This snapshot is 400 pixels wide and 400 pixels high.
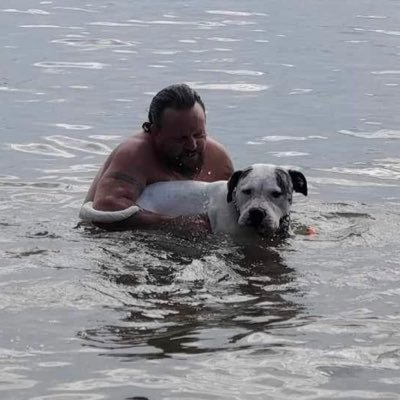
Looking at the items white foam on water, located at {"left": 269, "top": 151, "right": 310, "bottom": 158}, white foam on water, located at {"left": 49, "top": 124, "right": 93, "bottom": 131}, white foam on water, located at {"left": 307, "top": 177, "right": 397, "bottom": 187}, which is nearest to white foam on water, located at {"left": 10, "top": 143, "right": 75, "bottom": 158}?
white foam on water, located at {"left": 49, "top": 124, "right": 93, "bottom": 131}

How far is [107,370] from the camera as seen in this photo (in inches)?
228

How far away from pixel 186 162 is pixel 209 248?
0.95 meters

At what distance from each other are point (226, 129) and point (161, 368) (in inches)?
332

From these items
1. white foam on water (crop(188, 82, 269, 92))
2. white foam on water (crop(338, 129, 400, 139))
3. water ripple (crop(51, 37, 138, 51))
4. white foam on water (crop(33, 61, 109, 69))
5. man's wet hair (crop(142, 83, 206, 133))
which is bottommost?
white foam on water (crop(338, 129, 400, 139))

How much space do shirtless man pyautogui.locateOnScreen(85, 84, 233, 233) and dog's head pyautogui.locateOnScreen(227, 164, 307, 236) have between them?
500mm

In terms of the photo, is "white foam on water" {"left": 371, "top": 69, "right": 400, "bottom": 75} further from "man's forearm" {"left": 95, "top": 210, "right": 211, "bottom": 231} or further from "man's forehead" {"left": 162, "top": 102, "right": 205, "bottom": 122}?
"man's forearm" {"left": 95, "top": 210, "right": 211, "bottom": 231}

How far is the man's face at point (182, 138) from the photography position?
899 cm

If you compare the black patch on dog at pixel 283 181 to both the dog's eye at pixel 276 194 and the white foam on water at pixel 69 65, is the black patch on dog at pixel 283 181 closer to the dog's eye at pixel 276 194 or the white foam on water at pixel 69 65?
the dog's eye at pixel 276 194

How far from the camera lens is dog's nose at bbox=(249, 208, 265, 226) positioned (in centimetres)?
831

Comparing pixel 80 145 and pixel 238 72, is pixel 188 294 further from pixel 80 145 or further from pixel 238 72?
pixel 238 72

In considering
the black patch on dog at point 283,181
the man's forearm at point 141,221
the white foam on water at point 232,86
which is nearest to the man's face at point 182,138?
the man's forearm at point 141,221

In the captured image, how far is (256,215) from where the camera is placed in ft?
27.3

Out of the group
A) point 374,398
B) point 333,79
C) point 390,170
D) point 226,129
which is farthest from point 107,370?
point 333,79

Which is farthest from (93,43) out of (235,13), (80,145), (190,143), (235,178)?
(235,178)
